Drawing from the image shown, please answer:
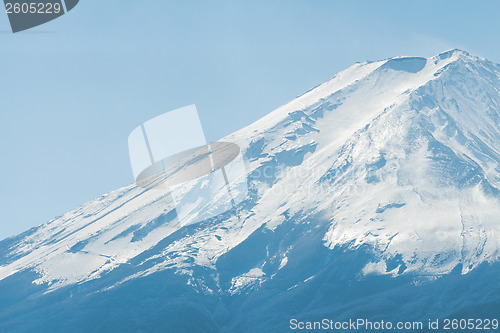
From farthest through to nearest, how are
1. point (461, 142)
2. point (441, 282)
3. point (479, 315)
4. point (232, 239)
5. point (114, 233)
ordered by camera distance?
1. point (461, 142)
2. point (114, 233)
3. point (232, 239)
4. point (441, 282)
5. point (479, 315)

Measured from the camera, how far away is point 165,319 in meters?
132

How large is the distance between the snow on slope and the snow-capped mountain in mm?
424

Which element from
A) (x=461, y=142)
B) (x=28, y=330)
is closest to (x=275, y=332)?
(x=28, y=330)

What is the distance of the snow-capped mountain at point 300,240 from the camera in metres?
136

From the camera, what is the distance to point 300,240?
508ft

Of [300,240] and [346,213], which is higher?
[346,213]

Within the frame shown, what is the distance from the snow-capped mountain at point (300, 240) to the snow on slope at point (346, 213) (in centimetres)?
42

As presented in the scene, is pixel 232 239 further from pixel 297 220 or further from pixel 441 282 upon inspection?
pixel 441 282

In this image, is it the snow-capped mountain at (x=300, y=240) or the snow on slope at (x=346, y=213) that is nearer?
the snow-capped mountain at (x=300, y=240)

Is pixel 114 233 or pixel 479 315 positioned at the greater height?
pixel 114 233

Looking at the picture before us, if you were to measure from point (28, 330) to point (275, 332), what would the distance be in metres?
55.6

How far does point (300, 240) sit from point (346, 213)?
14170 mm

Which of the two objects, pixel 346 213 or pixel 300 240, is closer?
pixel 300 240

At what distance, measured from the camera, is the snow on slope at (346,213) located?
471 ft
